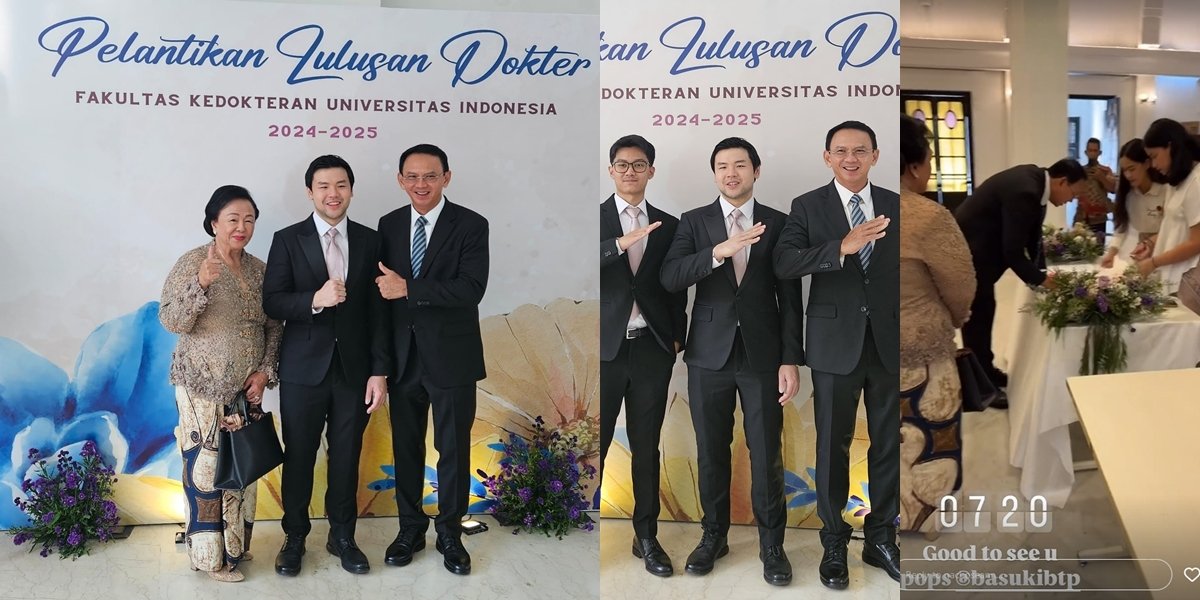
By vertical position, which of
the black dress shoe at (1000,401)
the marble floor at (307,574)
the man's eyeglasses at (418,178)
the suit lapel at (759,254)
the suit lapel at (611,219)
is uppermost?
the man's eyeglasses at (418,178)

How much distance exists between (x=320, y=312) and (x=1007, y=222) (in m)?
2.59

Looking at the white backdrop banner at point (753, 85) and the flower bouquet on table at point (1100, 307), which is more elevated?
the white backdrop banner at point (753, 85)

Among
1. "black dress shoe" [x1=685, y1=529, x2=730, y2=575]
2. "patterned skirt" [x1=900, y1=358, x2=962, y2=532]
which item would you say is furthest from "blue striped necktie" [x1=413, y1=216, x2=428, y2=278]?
"patterned skirt" [x1=900, y1=358, x2=962, y2=532]

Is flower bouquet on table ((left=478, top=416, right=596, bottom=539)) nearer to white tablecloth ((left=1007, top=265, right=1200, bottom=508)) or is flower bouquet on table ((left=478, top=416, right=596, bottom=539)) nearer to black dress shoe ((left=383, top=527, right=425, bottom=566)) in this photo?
black dress shoe ((left=383, top=527, right=425, bottom=566))

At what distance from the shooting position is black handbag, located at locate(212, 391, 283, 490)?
3396mm

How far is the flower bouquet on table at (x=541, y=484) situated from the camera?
3928 mm

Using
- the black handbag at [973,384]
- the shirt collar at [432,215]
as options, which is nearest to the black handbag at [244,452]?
the shirt collar at [432,215]

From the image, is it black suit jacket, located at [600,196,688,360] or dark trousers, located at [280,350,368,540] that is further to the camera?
dark trousers, located at [280,350,368,540]

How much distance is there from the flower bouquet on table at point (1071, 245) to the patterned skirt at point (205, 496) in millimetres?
3149

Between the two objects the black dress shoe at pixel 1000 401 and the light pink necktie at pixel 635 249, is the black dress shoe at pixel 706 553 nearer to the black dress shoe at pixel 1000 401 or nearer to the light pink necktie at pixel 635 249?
the light pink necktie at pixel 635 249

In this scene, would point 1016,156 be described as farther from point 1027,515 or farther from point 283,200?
point 283,200

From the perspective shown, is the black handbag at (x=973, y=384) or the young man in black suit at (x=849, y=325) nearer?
the black handbag at (x=973, y=384)

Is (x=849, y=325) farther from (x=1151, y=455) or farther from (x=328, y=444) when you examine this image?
(x=328, y=444)

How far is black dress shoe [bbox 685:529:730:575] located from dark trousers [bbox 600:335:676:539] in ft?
0.60
